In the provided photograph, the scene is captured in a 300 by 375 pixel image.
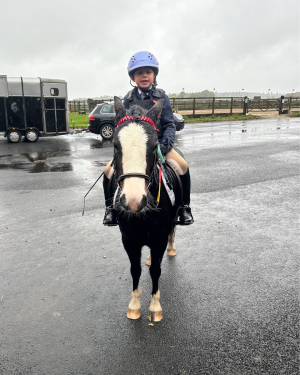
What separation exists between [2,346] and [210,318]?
6.87ft

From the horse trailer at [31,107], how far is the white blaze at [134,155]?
15147 millimetres

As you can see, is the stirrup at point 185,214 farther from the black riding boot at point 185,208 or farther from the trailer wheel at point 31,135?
the trailer wheel at point 31,135

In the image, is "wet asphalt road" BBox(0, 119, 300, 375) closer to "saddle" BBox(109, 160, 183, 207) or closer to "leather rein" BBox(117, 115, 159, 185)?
"saddle" BBox(109, 160, 183, 207)

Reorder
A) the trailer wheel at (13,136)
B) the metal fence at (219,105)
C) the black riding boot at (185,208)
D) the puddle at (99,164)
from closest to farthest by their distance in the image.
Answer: the black riding boot at (185,208), the puddle at (99,164), the trailer wheel at (13,136), the metal fence at (219,105)

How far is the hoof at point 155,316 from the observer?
3266mm

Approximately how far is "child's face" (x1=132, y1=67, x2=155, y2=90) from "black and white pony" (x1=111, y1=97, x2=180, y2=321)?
0.81 m

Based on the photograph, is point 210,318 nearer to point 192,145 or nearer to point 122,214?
point 122,214

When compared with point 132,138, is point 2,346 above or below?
below

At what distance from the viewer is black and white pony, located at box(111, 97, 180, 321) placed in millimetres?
Answer: 2412

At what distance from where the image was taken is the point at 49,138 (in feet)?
60.1

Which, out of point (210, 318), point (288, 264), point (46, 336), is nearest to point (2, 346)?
point (46, 336)

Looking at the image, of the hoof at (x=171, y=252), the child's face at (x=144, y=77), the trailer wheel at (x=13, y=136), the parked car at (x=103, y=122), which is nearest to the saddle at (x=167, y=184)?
the child's face at (x=144, y=77)

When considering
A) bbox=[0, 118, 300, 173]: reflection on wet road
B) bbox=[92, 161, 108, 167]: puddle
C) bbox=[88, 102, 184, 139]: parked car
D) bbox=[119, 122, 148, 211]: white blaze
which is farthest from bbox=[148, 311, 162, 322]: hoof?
bbox=[88, 102, 184, 139]: parked car

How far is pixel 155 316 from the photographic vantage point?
3.28m
